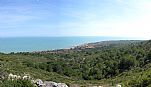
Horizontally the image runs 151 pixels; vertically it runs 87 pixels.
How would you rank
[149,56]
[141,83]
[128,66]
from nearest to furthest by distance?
1. [141,83]
2. [149,56]
3. [128,66]

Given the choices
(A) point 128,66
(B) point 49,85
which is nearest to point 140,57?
(A) point 128,66

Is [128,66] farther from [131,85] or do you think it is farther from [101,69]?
[131,85]

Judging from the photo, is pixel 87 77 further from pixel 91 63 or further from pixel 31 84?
pixel 31 84

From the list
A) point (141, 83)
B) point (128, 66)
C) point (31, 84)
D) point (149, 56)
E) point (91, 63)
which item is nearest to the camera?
point (31, 84)

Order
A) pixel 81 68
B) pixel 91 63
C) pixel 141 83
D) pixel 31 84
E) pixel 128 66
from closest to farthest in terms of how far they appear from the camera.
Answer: pixel 31 84
pixel 141 83
pixel 128 66
pixel 81 68
pixel 91 63

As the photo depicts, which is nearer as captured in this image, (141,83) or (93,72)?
(141,83)

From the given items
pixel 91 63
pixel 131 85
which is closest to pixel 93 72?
pixel 91 63

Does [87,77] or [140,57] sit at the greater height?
[140,57]

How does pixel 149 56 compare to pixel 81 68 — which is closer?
pixel 149 56

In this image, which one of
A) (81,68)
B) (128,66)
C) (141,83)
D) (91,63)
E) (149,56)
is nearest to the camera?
(141,83)
